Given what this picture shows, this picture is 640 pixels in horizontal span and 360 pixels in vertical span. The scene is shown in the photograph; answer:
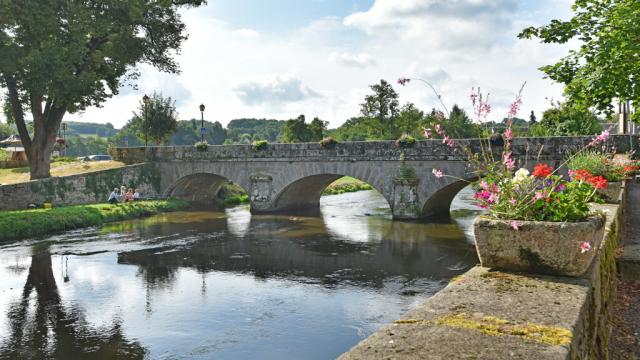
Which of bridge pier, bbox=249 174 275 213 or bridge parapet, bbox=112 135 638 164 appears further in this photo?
bridge pier, bbox=249 174 275 213

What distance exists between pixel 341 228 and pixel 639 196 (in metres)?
13.0

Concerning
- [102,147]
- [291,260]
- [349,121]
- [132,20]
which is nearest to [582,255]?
[291,260]

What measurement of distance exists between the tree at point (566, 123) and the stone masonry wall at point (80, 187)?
27733 millimetres

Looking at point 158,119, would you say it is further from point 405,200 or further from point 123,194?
point 405,200

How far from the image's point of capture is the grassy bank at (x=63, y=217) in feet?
71.0

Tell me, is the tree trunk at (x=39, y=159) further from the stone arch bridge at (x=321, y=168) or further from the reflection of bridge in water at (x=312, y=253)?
the reflection of bridge in water at (x=312, y=253)

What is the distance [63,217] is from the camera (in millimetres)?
24125

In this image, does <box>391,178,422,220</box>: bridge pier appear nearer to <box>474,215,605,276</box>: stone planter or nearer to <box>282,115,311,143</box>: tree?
<box>474,215,605,276</box>: stone planter

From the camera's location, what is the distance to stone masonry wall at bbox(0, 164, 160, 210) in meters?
25.9

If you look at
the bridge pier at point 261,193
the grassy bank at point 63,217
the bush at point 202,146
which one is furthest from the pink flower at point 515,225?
the bush at point 202,146

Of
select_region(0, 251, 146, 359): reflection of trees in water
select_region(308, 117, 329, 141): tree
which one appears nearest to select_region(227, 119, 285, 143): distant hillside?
select_region(308, 117, 329, 141): tree

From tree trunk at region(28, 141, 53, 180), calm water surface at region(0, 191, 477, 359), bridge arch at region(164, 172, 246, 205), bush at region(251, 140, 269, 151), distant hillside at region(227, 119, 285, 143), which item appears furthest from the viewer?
distant hillside at region(227, 119, 285, 143)

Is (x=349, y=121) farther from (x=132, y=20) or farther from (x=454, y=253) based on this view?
(x=454, y=253)

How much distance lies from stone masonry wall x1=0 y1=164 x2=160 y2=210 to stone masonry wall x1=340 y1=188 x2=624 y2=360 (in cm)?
2721
